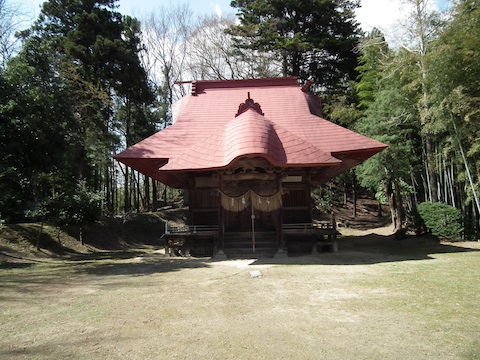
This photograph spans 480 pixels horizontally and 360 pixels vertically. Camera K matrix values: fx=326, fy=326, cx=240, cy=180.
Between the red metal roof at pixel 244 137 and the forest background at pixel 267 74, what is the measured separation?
8.08ft

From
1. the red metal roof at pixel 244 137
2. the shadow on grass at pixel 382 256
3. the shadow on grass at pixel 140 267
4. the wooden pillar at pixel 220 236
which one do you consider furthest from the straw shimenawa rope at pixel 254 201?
the shadow on grass at pixel 140 267

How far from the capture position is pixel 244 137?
896cm

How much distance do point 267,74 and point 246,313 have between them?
19527 mm

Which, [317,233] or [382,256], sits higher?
[317,233]

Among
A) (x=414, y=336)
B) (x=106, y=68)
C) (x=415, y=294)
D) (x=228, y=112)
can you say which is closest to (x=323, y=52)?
(x=228, y=112)

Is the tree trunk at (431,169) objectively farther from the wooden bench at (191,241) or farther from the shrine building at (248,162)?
the wooden bench at (191,241)

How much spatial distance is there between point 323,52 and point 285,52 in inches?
100

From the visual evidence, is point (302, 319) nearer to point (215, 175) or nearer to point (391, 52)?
point (215, 175)

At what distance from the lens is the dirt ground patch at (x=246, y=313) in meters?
3.05

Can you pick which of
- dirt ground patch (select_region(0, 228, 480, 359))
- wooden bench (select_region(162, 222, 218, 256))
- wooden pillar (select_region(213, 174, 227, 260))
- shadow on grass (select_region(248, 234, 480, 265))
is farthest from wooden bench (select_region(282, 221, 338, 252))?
dirt ground patch (select_region(0, 228, 480, 359))

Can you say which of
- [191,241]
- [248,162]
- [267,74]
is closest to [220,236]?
[191,241]

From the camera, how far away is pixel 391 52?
46.8 ft

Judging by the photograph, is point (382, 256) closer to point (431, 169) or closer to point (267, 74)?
point (431, 169)

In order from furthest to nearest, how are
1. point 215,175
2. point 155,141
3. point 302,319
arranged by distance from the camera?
point 155,141 < point 215,175 < point 302,319
